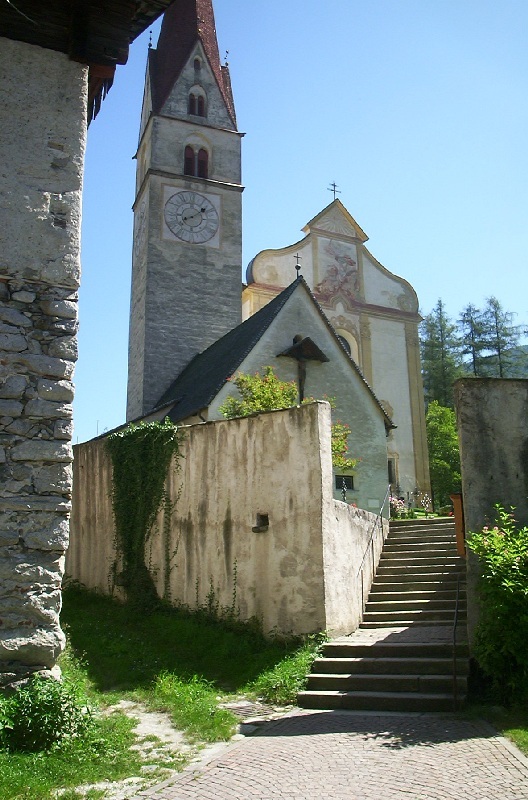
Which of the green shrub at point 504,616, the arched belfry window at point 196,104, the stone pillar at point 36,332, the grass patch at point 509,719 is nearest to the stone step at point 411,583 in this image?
the green shrub at point 504,616

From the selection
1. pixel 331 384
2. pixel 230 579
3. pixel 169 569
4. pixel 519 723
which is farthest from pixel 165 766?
pixel 331 384

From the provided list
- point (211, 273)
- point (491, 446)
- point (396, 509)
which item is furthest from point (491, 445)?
point (211, 273)

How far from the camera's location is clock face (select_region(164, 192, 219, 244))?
27.8m

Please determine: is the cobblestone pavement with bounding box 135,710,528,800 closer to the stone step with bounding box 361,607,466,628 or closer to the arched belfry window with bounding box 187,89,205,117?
the stone step with bounding box 361,607,466,628

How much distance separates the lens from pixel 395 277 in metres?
32.4

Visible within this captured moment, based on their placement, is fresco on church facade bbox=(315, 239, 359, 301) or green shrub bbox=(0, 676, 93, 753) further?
fresco on church facade bbox=(315, 239, 359, 301)

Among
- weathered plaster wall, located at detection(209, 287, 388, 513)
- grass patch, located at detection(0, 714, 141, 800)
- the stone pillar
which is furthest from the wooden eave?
weathered plaster wall, located at detection(209, 287, 388, 513)

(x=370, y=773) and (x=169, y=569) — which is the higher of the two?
(x=169, y=569)

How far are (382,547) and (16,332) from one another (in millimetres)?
9288

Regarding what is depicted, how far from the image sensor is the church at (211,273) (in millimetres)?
26078

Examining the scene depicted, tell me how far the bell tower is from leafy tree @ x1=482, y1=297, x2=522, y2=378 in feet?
67.7

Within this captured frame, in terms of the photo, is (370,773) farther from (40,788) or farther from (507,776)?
(40,788)

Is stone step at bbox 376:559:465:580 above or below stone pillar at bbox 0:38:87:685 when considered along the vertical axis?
below

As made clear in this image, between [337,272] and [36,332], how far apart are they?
2495 cm
